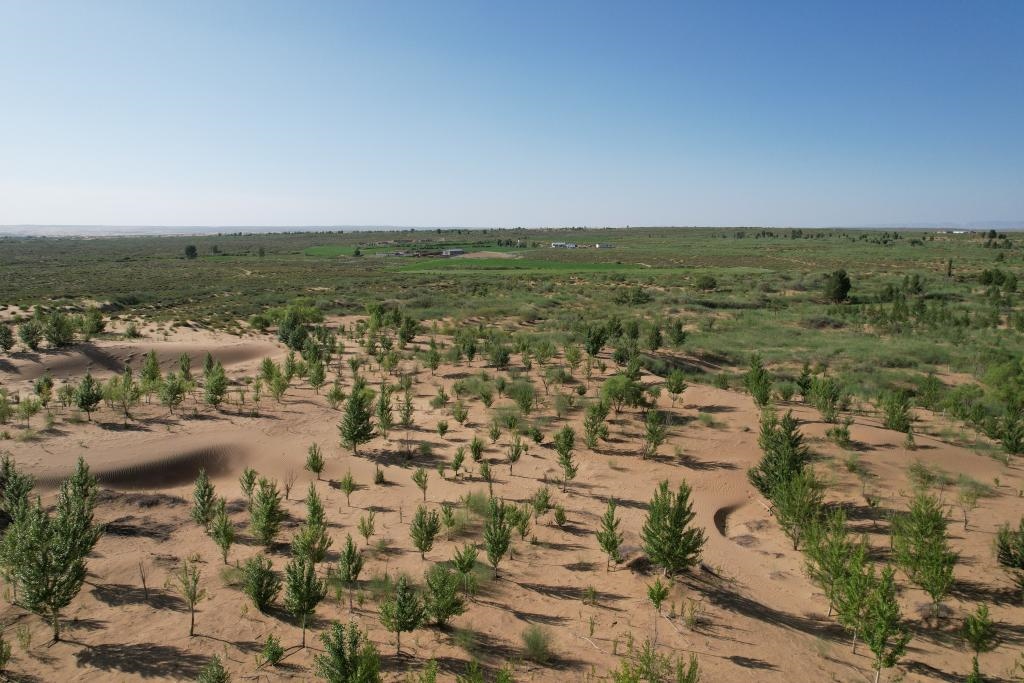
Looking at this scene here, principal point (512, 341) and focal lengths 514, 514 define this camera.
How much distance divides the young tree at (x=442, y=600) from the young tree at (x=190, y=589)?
159 inches

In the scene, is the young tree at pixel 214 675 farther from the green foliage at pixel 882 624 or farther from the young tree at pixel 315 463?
the green foliage at pixel 882 624

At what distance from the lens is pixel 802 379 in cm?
2159

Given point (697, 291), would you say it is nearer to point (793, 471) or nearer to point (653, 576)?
point (793, 471)

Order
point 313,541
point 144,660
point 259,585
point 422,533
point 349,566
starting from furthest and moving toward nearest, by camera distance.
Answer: point 422,533 < point 313,541 < point 349,566 < point 259,585 < point 144,660

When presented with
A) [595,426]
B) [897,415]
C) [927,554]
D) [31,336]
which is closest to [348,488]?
[595,426]

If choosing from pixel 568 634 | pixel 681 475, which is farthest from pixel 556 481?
→ pixel 568 634

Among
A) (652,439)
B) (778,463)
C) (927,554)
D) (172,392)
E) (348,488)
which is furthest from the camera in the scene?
(172,392)

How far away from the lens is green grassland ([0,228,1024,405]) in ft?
97.7

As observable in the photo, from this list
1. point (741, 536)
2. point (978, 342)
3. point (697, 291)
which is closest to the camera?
point (741, 536)

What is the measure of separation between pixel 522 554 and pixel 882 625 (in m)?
6.60

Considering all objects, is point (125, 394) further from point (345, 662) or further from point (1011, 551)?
point (1011, 551)

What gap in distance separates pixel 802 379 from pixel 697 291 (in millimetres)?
33980

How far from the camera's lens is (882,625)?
296 inches

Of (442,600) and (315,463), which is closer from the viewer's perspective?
(442,600)
